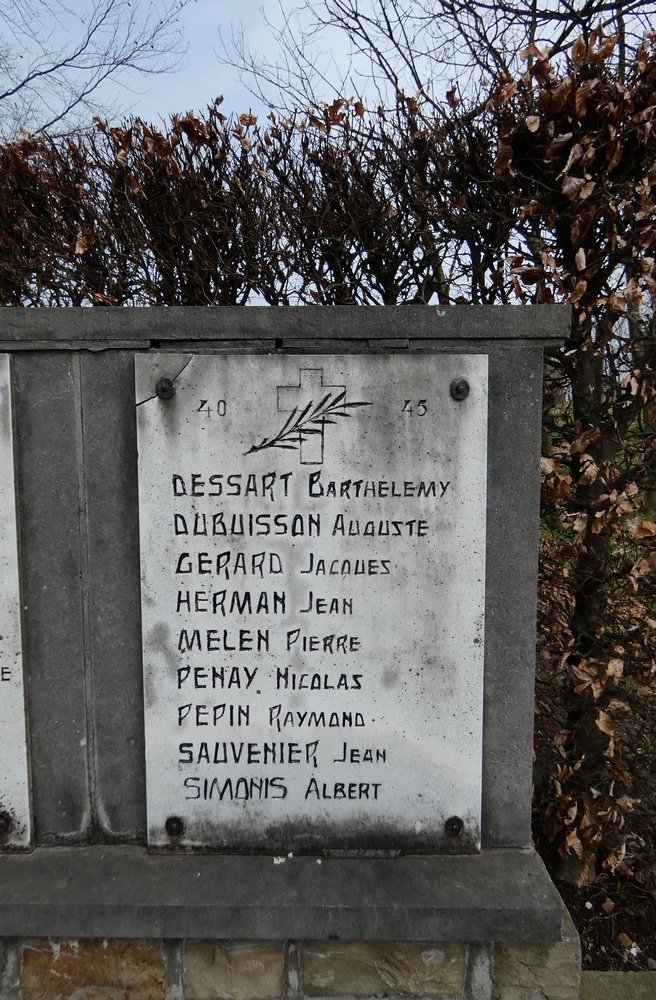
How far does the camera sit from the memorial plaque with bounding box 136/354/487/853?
5.65ft

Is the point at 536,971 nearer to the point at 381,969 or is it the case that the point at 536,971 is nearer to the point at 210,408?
the point at 381,969

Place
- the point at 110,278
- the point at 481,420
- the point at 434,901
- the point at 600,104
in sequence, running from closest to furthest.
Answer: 1. the point at 434,901
2. the point at 481,420
3. the point at 600,104
4. the point at 110,278

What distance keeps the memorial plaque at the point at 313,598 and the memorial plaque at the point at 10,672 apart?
0.38 metres

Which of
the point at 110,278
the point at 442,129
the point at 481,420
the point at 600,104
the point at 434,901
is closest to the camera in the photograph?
the point at 434,901

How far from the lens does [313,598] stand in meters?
1.76

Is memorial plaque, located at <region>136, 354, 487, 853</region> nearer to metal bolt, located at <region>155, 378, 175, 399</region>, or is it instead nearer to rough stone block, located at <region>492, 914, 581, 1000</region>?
metal bolt, located at <region>155, 378, 175, 399</region>

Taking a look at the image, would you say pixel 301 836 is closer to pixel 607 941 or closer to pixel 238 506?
pixel 238 506

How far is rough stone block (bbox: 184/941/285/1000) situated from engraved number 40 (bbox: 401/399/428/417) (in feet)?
5.18

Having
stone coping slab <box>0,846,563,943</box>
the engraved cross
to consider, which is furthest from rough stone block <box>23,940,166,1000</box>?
the engraved cross

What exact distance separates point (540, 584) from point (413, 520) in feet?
3.42

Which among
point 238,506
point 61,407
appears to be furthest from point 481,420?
point 61,407

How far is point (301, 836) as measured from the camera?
70.5 inches

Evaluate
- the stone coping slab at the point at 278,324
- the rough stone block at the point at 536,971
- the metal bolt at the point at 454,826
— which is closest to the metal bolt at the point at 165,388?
the stone coping slab at the point at 278,324

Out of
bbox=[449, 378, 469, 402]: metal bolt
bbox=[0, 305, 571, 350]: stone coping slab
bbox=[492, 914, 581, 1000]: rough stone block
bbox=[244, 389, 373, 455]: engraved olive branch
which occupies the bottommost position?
bbox=[492, 914, 581, 1000]: rough stone block
